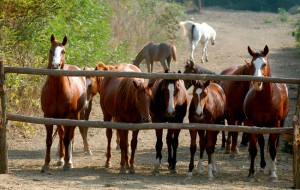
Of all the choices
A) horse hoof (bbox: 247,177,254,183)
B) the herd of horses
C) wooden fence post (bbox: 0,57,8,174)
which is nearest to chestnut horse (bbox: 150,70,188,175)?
the herd of horses

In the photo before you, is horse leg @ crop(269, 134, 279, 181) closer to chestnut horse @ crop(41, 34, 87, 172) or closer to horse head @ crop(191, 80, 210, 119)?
horse head @ crop(191, 80, 210, 119)

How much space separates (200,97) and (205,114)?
322 mm

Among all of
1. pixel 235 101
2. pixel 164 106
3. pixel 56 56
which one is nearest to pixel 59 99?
pixel 56 56

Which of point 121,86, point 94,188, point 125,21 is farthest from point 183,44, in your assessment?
point 94,188

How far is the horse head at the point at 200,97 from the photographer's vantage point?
9.88 m

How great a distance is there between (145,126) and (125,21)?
15512 mm

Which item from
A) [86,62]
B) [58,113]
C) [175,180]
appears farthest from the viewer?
[86,62]

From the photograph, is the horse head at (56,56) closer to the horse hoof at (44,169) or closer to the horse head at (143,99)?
the horse head at (143,99)

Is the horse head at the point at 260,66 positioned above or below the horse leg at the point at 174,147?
above

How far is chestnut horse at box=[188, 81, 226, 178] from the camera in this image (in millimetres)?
9953

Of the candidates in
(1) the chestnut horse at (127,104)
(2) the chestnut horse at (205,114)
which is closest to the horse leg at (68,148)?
(1) the chestnut horse at (127,104)

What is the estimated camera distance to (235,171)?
1067 cm

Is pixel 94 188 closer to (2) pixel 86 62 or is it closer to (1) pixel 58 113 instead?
(1) pixel 58 113

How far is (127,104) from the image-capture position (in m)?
10.3
